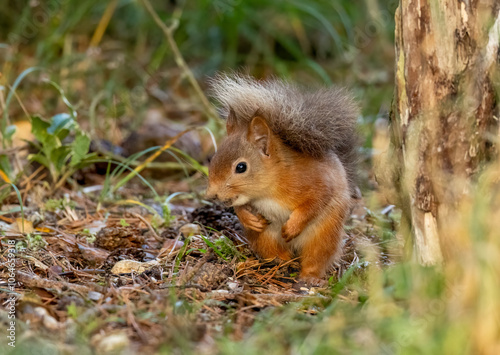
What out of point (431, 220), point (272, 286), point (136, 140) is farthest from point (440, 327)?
point (136, 140)

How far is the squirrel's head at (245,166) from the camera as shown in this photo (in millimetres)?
2918

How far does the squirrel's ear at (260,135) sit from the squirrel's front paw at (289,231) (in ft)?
1.13

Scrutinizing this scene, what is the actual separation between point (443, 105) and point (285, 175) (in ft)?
2.73

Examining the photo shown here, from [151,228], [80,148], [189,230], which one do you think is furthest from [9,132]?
[189,230]

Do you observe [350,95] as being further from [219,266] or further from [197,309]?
[197,309]

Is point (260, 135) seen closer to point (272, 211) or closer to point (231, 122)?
point (231, 122)

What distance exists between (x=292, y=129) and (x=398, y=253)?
79cm

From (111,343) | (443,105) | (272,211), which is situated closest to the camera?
(111,343)

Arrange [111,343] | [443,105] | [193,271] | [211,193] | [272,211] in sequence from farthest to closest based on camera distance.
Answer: [272,211], [211,193], [193,271], [443,105], [111,343]

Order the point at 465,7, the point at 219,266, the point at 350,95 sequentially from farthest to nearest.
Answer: the point at 350,95 < the point at 219,266 < the point at 465,7

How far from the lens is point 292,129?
2.97m

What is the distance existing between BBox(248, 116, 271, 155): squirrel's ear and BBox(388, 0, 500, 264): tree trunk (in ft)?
2.23

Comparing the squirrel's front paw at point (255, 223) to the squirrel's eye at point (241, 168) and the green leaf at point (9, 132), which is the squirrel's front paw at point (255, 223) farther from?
the green leaf at point (9, 132)

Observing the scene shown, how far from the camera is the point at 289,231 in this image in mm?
2932
